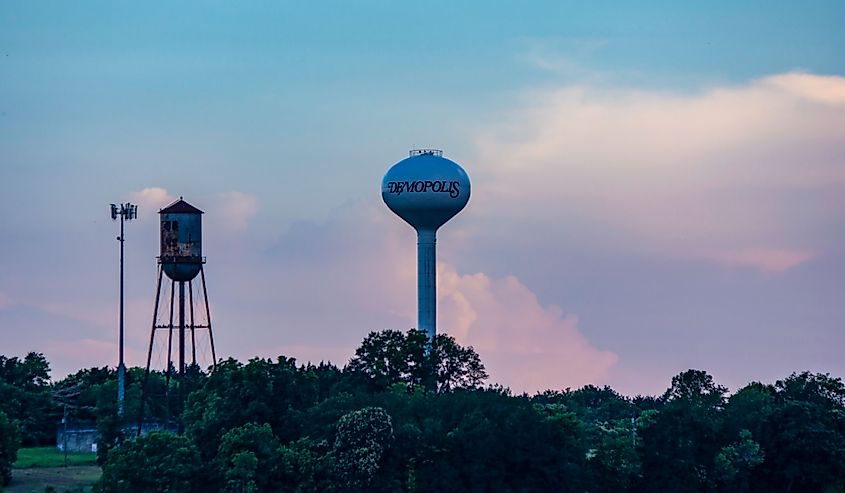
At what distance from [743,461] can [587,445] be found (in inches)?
398

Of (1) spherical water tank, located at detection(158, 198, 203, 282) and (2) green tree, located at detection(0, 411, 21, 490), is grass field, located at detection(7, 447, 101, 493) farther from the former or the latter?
(1) spherical water tank, located at detection(158, 198, 203, 282)

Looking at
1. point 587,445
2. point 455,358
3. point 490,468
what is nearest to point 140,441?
point 490,468

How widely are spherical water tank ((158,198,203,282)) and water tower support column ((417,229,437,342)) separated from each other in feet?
68.4

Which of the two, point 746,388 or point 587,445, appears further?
point 746,388

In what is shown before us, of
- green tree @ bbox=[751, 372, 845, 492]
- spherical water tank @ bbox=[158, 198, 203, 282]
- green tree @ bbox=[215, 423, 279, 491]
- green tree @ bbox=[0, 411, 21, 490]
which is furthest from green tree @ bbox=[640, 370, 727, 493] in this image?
green tree @ bbox=[0, 411, 21, 490]

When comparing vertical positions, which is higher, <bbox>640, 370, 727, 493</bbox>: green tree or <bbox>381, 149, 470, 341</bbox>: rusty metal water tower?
<bbox>381, 149, 470, 341</bbox>: rusty metal water tower

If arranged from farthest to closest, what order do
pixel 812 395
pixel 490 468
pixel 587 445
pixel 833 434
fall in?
pixel 812 395 < pixel 833 434 < pixel 587 445 < pixel 490 468

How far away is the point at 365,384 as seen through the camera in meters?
105

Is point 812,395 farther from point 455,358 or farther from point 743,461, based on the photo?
point 455,358

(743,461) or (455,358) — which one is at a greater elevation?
(455,358)

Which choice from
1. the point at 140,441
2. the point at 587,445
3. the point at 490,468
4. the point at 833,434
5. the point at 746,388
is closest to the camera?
the point at 140,441

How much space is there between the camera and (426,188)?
10794cm

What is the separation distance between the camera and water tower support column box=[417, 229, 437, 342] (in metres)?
112

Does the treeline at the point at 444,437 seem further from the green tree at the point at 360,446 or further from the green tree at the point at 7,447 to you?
the green tree at the point at 7,447
